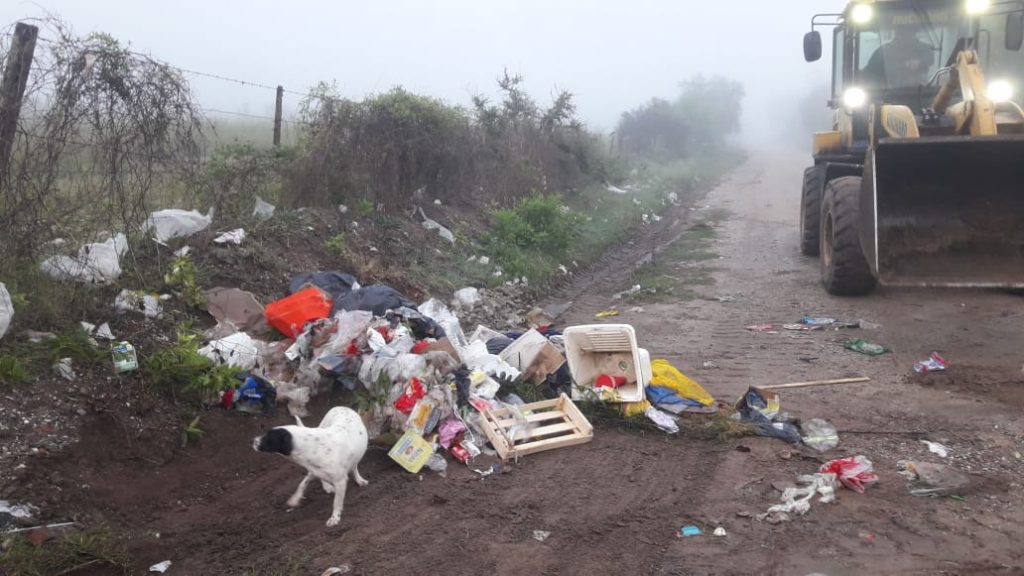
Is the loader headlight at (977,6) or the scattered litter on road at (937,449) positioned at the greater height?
the loader headlight at (977,6)

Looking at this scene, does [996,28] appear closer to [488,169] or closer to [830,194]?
[830,194]

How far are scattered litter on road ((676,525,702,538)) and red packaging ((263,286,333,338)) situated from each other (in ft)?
10.3

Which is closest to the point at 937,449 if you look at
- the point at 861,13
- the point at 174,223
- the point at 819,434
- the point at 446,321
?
the point at 819,434

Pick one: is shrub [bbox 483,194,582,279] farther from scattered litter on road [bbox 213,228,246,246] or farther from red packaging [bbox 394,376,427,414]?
red packaging [bbox 394,376,427,414]

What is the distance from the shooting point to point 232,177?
792 cm

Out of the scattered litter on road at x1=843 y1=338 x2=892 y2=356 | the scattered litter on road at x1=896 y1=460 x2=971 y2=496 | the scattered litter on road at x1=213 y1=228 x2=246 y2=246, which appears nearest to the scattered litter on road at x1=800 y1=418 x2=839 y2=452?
the scattered litter on road at x1=896 y1=460 x2=971 y2=496

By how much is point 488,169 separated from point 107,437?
9011mm

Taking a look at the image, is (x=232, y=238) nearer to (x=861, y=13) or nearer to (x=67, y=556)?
(x=67, y=556)

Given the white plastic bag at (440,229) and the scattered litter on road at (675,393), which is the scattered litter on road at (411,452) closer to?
the scattered litter on road at (675,393)

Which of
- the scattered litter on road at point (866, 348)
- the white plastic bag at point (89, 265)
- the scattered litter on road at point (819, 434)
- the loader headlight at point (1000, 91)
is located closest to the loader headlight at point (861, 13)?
the loader headlight at point (1000, 91)

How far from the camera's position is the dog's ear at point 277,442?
3.80 meters

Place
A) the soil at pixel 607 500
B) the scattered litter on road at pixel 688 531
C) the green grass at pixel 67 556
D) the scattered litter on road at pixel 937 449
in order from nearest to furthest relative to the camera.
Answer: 1. the green grass at pixel 67 556
2. the soil at pixel 607 500
3. the scattered litter on road at pixel 688 531
4. the scattered litter on road at pixel 937 449

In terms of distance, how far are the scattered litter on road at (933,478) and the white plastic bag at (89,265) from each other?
5.16 m

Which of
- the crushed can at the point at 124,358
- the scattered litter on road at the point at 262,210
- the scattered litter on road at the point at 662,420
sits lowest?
the scattered litter on road at the point at 662,420
